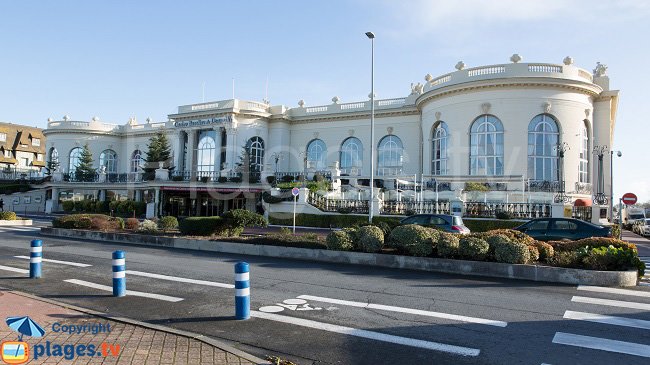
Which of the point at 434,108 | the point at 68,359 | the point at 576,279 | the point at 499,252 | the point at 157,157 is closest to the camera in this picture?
the point at 68,359

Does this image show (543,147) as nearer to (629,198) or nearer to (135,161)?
(629,198)

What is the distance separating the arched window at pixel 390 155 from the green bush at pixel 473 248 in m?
29.3

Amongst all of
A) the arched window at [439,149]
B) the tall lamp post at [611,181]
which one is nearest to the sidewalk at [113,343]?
the arched window at [439,149]

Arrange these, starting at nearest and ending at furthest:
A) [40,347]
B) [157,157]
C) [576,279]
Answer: [40,347] → [576,279] → [157,157]

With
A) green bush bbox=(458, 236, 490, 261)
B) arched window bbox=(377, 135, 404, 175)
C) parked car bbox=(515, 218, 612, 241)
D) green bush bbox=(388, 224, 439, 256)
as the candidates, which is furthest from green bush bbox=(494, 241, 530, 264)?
arched window bbox=(377, 135, 404, 175)

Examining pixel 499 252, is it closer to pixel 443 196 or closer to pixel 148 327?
pixel 148 327

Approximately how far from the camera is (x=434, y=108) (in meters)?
37.4

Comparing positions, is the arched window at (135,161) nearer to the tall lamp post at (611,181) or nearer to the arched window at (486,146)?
the arched window at (486,146)

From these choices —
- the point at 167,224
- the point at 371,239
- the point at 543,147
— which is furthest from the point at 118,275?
the point at 543,147

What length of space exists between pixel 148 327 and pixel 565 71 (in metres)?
34.9

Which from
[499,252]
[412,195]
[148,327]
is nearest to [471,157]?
[412,195]

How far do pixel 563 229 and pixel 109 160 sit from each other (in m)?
56.4

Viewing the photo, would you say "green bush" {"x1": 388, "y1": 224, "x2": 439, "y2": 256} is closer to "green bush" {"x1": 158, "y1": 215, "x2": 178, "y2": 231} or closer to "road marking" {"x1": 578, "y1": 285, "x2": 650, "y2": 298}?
"road marking" {"x1": 578, "y1": 285, "x2": 650, "y2": 298}

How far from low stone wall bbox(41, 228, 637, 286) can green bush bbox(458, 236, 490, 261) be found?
0.35 m
